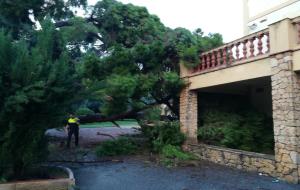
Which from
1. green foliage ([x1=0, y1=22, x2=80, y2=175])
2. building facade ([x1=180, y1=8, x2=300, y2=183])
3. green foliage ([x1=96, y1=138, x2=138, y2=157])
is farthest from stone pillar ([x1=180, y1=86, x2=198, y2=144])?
green foliage ([x1=0, y1=22, x2=80, y2=175])

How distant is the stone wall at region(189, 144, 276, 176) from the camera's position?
308 inches

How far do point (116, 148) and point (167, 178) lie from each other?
3976mm

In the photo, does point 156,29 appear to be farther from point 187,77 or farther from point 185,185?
point 185,185

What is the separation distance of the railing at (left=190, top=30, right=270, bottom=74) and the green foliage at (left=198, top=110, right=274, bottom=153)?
6.31 feet

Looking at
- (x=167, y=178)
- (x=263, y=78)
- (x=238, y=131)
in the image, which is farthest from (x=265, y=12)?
(x=167, y=178)

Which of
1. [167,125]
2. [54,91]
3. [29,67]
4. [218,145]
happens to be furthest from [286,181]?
[29,67]

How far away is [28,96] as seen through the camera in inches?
238

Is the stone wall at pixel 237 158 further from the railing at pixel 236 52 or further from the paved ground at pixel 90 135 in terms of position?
the paved ground at pixel 90 135

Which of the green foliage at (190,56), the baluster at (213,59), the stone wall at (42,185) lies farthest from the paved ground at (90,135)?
the stone wall at (42,185)

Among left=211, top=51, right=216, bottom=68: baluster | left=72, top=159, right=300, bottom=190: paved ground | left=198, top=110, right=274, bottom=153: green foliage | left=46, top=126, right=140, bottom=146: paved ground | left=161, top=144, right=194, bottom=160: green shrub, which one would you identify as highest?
left=211, top=51, right=216, bottom=68: baluster

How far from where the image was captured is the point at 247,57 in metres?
8.59

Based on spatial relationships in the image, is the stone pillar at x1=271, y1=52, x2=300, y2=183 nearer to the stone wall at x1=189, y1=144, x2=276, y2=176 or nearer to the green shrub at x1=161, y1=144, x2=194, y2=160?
the stone wall at x1=189, y1=144, x2=276, y2=176

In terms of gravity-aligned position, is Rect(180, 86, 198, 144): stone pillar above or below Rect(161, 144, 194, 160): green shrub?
above

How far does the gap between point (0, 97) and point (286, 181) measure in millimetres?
6771
